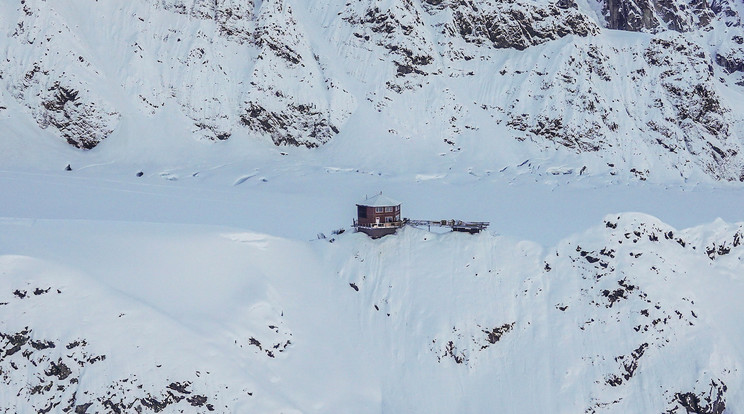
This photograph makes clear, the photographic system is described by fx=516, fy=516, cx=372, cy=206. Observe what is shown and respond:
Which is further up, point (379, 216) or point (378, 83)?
point (378, 83)

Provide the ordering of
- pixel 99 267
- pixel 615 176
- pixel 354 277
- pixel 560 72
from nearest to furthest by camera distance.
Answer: pixel 99 267 < pixel 354 277 < pixel 615 176 < pixel 560 72

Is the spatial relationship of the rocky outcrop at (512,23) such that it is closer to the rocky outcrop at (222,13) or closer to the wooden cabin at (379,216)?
the rocky outcrop at (222,13)

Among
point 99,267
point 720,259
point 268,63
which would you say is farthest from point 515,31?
point 99,267

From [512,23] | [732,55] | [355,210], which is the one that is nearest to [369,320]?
[355,210]

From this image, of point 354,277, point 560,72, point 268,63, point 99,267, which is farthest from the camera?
point 560,72

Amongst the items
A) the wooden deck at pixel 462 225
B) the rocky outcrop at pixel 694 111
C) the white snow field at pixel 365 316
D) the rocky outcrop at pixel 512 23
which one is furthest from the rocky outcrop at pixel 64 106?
the rocky outcrop at pixel 694 111

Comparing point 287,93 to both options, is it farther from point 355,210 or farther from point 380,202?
point 380,202

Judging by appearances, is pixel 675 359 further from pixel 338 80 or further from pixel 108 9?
pixel 108 9
